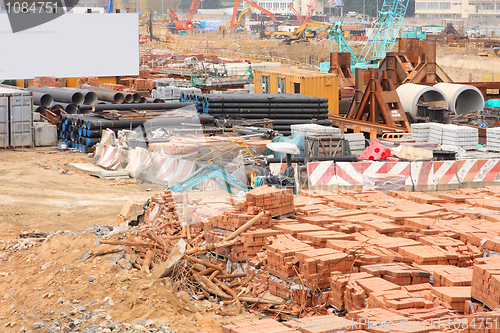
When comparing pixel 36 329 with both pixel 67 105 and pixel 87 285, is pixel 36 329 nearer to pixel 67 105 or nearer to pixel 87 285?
pixel 87 285

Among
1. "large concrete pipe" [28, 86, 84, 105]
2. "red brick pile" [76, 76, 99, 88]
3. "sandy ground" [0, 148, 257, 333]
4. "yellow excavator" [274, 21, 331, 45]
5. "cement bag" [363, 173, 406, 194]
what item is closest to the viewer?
"sandy ground" [0, 148, 257, 333]

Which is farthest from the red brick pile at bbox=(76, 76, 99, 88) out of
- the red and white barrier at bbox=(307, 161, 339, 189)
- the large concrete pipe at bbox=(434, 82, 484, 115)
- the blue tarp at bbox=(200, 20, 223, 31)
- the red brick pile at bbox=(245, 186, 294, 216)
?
the blue tarp at bbox=(200, 20, 223, 31)

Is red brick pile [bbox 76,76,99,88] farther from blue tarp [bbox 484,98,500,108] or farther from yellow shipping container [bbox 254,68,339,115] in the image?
blue tarp [bbox 484,98,500,108]

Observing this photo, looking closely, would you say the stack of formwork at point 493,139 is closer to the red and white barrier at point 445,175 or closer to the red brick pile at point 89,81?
the red and white barrier at point 445,175

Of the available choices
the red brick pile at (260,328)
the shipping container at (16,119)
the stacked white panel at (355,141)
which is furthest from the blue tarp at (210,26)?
the red brick pile at (260,328)

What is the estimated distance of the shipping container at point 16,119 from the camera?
23.1 metres

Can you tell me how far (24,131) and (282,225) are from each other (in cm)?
1629

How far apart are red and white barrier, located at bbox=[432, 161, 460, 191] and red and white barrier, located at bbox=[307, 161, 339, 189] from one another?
326 cm

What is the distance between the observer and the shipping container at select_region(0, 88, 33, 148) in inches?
911

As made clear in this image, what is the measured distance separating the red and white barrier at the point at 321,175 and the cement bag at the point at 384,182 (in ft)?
3.40

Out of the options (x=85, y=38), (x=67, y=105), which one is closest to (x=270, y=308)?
(x=67, y=105)

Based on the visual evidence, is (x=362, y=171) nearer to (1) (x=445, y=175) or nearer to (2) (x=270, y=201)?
(1) (x=445, y=175)

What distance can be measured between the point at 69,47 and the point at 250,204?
29829 mm

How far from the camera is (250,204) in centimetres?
1176
